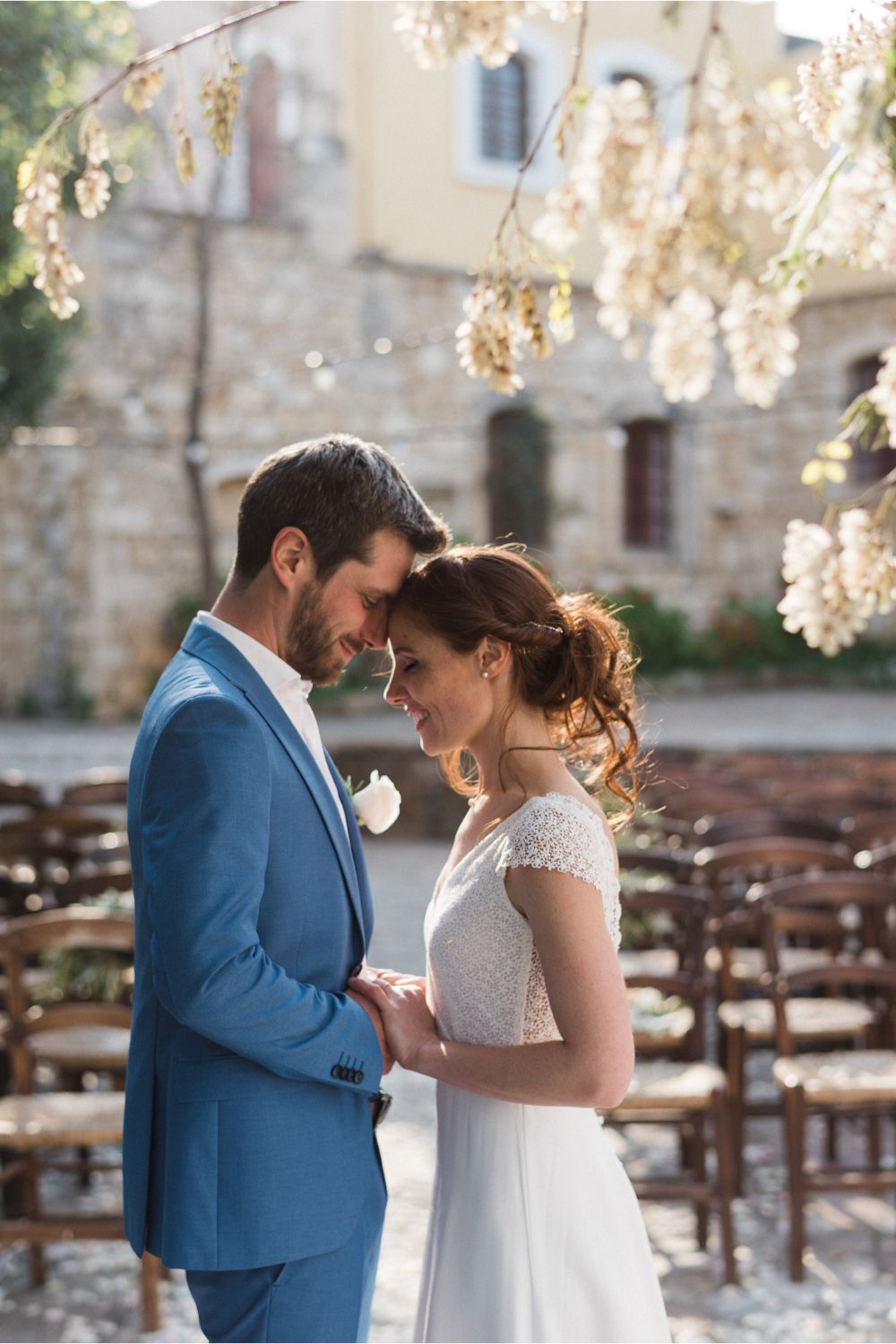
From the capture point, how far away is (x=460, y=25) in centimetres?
226

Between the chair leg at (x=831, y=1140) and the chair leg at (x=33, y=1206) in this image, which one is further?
the chair leg at (x=831, y=1140)

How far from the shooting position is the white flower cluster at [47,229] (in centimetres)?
220

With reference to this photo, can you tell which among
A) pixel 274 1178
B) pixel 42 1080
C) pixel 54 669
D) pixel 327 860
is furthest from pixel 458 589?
pixel 54 669

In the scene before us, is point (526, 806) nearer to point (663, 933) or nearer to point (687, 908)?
point (687, 908)

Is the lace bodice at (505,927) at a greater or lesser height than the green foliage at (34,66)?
lesser

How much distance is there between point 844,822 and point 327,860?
5.11m

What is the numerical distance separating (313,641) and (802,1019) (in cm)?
318

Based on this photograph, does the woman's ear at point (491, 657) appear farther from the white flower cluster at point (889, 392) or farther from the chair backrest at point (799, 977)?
the chair backrest at point (799, 977)

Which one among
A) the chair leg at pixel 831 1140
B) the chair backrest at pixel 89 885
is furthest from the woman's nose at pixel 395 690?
the chair leg at pixel 831 1140

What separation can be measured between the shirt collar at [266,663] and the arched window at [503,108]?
58.0ft

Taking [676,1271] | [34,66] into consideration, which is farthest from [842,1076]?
[34,66]

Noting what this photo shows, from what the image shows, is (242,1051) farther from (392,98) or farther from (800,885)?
(392,98)

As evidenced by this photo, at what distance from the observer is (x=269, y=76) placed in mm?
17594

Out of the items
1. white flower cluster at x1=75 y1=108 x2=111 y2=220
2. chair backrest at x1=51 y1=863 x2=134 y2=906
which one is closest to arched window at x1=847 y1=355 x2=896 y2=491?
chair backrest at x1=51 y1=863 x2=134 y2=906
